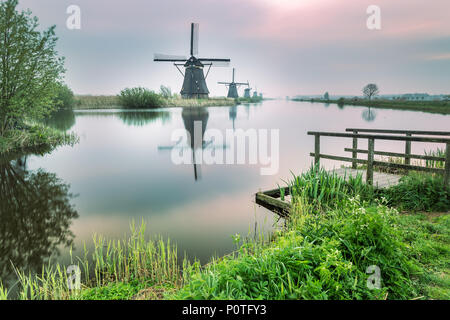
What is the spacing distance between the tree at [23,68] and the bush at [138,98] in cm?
2826

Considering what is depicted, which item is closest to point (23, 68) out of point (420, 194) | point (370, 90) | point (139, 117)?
point (420, 194)

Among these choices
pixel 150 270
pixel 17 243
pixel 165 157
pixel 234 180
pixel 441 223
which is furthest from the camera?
pixel 165 157

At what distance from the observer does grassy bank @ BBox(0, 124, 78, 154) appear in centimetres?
1391

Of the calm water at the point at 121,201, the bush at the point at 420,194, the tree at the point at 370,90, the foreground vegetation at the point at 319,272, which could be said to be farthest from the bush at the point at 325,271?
the tree at the point at 370,90

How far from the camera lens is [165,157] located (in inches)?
594

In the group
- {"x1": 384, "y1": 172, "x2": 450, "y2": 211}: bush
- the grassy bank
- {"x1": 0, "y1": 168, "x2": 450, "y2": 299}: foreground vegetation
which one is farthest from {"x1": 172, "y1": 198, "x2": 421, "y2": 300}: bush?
the grassy bank

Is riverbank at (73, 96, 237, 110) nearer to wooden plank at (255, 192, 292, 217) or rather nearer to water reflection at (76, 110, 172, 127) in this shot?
water reflection at (76, 110, 172, 127)

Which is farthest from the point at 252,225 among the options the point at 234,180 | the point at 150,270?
the point at 234,180

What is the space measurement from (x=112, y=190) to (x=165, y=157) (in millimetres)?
6097

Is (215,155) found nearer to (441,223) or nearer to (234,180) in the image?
(234,180)

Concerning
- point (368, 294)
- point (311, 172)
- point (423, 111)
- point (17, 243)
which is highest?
point (423, 111)

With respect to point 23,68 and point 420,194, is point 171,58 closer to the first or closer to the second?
point 23,68

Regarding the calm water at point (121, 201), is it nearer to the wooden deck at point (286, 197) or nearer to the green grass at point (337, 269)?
the wooden deck at point (286, 197)

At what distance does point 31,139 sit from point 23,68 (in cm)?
384
